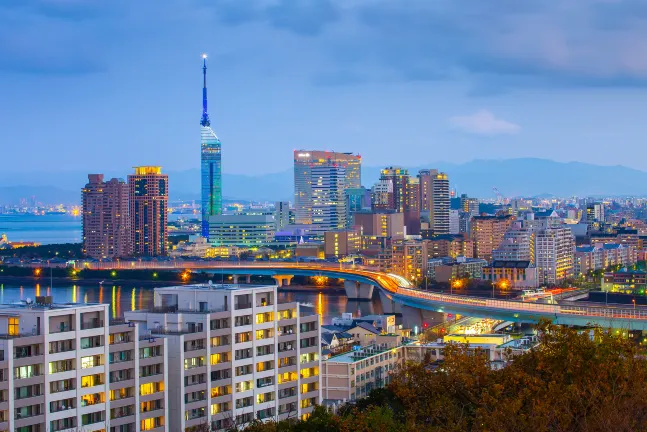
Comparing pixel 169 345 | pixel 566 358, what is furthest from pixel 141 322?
pixel 566 358

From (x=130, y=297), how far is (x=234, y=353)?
2190 centimetres

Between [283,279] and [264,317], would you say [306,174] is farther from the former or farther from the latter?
[264,317]

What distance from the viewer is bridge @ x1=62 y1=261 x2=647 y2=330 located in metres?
19.1

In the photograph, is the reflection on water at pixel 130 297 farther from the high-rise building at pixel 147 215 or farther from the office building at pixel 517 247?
the high-rise building at pixel 147 215

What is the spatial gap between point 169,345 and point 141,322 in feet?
2.32

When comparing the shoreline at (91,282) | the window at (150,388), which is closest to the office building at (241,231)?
the shoreline at (91,282)

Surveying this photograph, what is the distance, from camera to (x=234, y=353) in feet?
33.3

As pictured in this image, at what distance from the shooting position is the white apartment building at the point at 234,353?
9656 mm

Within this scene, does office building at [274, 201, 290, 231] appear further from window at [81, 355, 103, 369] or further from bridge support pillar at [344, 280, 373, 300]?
window at [81, 355, 103, 369]

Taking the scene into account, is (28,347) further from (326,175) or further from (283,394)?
(326,175)

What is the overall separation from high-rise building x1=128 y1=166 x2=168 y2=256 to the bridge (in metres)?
6.59

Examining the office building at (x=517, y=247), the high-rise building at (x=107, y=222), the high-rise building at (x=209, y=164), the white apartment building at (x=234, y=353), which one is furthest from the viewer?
the high-rise building at (x=209, y=164)

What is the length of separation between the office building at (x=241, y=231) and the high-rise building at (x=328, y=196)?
7.36m

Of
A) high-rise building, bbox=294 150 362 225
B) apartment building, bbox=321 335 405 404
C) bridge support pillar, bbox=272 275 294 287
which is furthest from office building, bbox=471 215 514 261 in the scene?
apartment building, bbox=321 335 405 404
